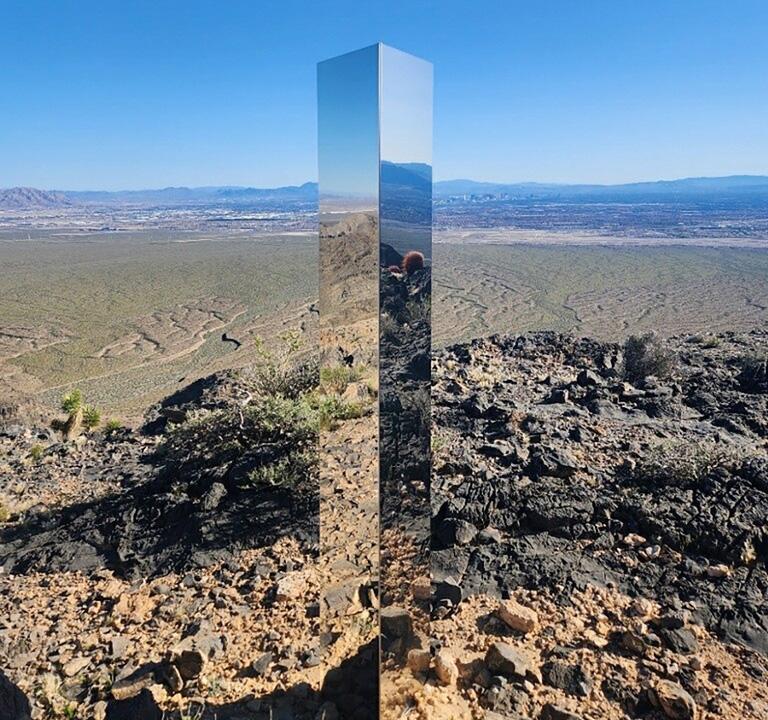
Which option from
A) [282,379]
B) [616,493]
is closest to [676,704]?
[616,493]

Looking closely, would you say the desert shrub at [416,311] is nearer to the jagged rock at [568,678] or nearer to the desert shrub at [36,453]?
the jagged rock at [568,678]

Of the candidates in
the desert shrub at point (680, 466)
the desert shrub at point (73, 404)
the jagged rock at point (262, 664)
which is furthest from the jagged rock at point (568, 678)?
the desert shrub at point (73, 404)

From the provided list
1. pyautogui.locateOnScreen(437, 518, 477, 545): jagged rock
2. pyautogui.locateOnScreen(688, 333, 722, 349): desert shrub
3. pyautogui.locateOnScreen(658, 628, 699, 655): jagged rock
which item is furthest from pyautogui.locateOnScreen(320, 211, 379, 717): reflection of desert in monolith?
pyautogui.locateOnScreen(688, 333, 722, 349): desert shrub

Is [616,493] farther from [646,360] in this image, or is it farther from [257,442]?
[646,360]

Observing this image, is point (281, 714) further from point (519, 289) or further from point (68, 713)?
point (519, 289)

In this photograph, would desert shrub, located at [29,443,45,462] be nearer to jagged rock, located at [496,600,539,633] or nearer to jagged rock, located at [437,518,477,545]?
jagged rock, located at [437,518,477,545]

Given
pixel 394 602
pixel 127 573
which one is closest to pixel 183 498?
pixel 127 573
